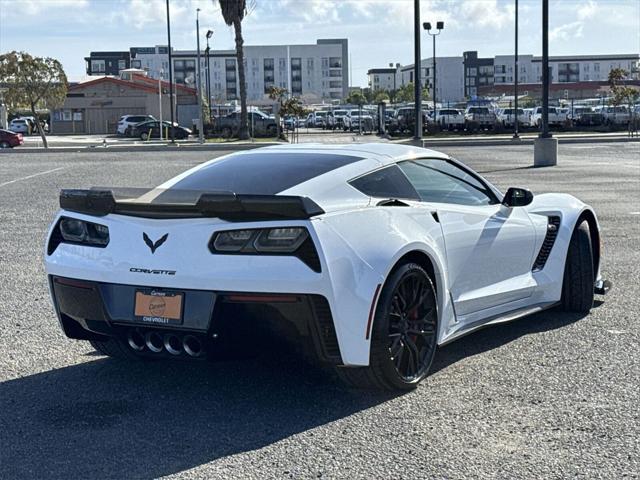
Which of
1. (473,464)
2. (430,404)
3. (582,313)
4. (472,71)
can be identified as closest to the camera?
(473,464)

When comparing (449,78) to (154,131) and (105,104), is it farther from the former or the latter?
(154,131)

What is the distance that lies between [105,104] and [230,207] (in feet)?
245

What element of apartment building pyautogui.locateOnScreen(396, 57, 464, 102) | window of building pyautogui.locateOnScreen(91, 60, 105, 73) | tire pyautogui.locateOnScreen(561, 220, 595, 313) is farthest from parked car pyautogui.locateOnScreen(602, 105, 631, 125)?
window of building pyautogui.locateOnScreen(91, 60, 105, 73)

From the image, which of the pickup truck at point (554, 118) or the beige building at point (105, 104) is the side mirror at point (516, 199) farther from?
the beige building at point (105, 104)

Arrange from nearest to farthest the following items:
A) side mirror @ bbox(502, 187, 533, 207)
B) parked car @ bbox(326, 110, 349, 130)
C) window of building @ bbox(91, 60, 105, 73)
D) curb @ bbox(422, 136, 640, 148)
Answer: side mirror @ bbox(502, 187, 533, 207)
curb @ bbox(422, 136, 640, 148)
parked car @ bbox(326, 110, 349, 130)
window of building @ bbox(91, 60, 105, 73)

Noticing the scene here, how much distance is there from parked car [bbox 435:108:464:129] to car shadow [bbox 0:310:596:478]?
167 feet

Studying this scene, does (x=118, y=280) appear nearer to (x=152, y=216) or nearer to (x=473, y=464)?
(x=152, y=216)

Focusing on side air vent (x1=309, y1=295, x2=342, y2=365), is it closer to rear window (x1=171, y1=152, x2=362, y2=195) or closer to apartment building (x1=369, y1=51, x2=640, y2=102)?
rear window (x1=171, y1=152, x2=362, y2=195)

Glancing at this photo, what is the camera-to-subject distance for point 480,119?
57125mm

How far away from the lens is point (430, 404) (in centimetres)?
525

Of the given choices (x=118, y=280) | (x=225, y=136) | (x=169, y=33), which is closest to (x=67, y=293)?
(x=118, y=280)

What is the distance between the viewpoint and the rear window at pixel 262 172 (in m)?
5.61

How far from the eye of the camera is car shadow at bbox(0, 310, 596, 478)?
14.7ft

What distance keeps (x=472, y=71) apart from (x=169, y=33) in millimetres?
122160
